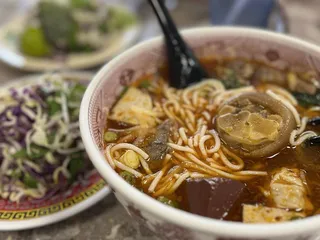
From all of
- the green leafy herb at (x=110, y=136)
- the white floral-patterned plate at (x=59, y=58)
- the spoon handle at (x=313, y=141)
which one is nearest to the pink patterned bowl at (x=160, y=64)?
the green leafy herb at (x=110, y=136)

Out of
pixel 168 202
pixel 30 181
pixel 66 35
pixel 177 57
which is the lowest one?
pixel 30 181

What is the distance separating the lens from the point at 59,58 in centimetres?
229

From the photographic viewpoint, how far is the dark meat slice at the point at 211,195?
3.15 feet

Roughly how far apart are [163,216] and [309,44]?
830mm

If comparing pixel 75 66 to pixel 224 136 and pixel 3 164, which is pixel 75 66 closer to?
pixel 3 164

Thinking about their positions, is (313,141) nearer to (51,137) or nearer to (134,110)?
(134,110)

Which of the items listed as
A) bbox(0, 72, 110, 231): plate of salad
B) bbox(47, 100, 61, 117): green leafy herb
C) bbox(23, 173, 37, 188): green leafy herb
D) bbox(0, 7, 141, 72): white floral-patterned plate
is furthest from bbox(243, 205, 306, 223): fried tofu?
bbox(0, 7, 141, 72): white floral-patterned plate

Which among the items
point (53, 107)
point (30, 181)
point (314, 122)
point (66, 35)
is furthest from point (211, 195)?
point (66, 35)

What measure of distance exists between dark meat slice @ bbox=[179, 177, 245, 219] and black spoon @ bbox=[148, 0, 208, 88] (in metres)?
0.53

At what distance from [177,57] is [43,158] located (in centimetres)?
69

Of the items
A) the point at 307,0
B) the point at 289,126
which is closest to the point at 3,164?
the point at 289,126

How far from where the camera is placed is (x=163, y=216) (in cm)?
84

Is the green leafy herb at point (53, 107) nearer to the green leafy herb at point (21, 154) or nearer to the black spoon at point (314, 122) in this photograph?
the green leafy herb at point (21, 154)

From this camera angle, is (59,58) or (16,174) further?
(59,58)
